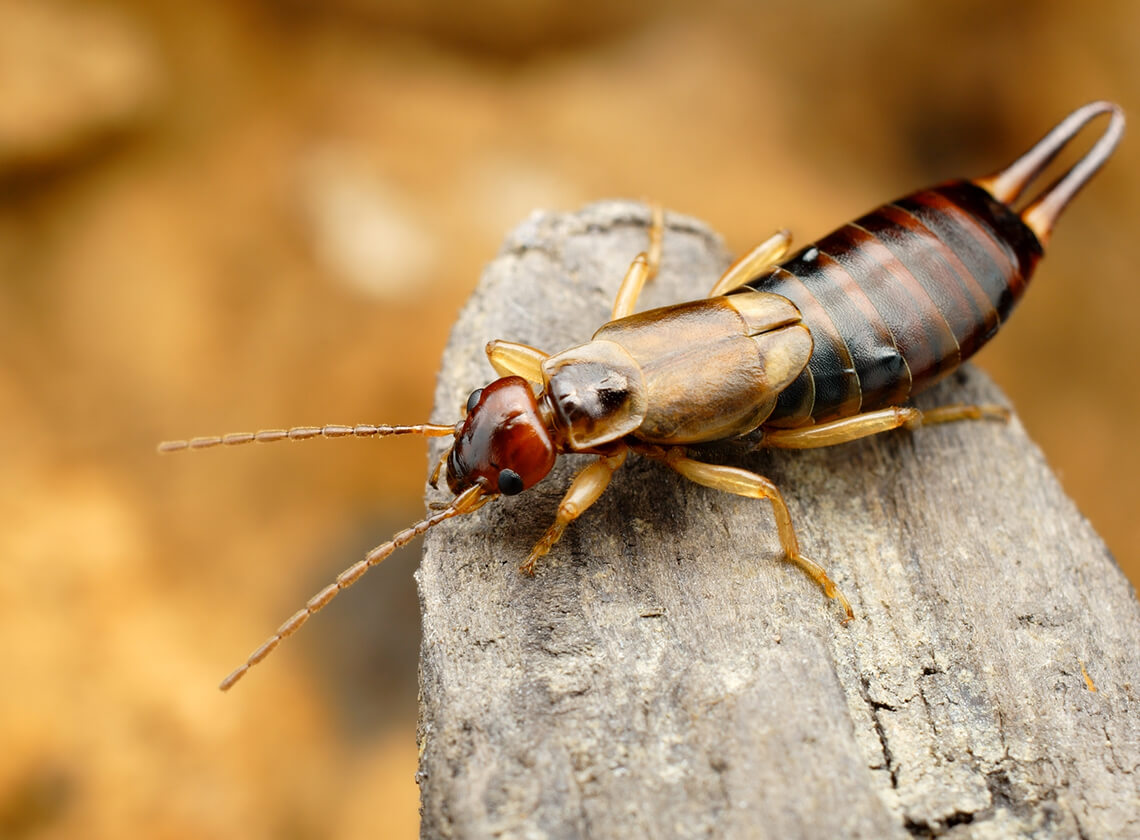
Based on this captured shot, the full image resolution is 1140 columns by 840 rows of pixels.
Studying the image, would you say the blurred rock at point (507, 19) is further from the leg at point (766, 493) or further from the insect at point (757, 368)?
the leg at point (766, 493)

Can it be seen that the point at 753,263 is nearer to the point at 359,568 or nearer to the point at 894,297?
the point at 894,297

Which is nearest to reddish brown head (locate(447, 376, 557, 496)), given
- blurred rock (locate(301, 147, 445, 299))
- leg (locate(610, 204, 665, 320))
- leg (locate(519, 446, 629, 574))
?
leg (locate(519, 446, 629, 574))

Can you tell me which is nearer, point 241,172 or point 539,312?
point 539,312

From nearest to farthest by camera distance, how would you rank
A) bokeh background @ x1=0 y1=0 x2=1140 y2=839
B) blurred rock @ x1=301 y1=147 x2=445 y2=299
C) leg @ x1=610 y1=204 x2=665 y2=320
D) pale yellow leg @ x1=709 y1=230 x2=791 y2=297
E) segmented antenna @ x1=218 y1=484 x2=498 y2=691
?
segmented antenna @ x1=218 y1=484 x2=498 y2=691, leg @ x1=610 y1=204 x2=665 y2=320, pale yellow leg @ x1=709 y1=230 x2=791 y2=297, bokeh background @ x1=0 y1=0 x2=1140 y2=839, blurred rock @ x1=301 y1=147 x2=445 y2=299

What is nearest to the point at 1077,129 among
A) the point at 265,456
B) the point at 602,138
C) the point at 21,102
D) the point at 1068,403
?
the point at 1068,403

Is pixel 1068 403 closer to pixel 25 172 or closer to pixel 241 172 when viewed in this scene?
pixel 241 172

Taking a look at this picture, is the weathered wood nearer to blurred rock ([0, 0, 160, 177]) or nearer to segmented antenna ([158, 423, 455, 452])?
segmented antenna ([158, 423, 455, 452])
